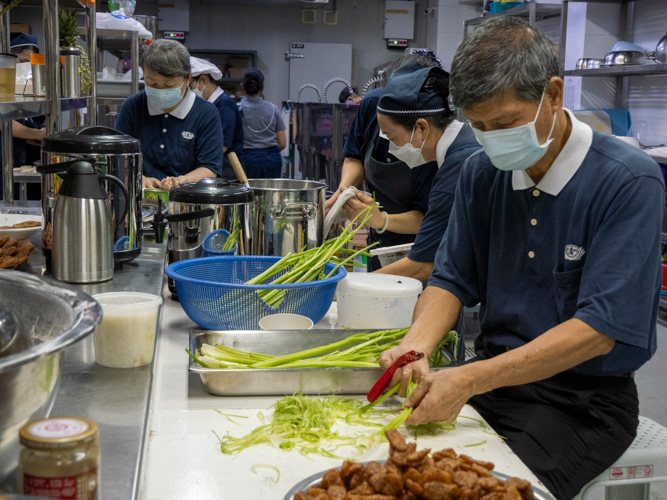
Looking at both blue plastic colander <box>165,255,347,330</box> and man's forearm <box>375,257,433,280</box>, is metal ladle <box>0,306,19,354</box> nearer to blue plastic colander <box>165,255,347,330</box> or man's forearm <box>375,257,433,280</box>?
blue plastic colander <box>165,255,347,330</box>

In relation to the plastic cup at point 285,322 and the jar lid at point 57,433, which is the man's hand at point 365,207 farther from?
the jar lid at point 57,433

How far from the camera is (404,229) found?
287 centimetres

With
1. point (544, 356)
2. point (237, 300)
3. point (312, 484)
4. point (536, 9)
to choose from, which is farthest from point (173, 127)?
point (536, 9)

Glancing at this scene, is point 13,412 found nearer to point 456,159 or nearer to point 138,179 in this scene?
point 138,179

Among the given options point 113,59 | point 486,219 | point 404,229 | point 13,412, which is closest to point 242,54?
point 113,59

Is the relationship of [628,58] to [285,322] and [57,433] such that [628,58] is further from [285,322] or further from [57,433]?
[57,433]

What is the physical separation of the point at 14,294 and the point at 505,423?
3.89ft

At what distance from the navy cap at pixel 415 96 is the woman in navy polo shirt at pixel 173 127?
61.8 inches

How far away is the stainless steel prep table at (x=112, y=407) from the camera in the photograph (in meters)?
1.02

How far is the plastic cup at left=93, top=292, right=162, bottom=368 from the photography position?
1425 millimetres

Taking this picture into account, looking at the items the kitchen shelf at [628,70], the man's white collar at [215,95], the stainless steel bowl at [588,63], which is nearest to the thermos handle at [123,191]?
the man's white collar at [215,95]

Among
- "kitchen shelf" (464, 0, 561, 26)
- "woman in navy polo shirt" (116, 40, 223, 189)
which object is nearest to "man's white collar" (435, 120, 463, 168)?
"woman in navy polo shirt" (116, 40, 223, 189)

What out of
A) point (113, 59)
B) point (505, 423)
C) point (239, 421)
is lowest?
point (505, 423)

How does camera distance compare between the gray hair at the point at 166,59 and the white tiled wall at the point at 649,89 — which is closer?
the gray hair at the point at 166,59
